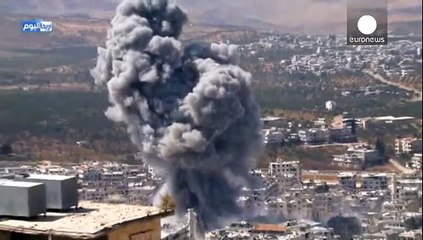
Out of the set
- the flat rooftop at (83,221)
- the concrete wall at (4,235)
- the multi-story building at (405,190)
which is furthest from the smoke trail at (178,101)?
the concrete wall at (4,235)

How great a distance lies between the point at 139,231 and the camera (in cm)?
194

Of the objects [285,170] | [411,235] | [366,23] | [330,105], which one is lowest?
[411,235]

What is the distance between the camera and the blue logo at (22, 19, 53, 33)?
1449 cm

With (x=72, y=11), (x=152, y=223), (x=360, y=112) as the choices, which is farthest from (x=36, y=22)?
(x=152, y=223)

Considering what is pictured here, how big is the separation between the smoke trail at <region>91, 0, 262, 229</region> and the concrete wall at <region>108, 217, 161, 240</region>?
963 centimetres

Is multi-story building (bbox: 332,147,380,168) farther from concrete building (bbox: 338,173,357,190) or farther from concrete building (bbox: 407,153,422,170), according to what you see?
concrete building (bbox: 407,153,422,170)

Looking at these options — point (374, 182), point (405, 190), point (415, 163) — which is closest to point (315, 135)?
point (374, 182)

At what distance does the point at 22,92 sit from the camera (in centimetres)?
1401

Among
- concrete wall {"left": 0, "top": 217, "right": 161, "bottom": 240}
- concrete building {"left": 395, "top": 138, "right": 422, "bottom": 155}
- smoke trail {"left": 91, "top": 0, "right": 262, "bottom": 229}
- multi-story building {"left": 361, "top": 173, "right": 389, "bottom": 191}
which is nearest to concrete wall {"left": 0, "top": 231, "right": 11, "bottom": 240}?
concrete wall {"left": 0, "top": 217, "right": 161, "bottom": 240}

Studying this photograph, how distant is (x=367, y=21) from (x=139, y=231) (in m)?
4.94

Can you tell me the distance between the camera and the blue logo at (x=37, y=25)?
14.5 metres

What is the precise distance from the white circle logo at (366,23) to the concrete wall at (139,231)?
15.4ft

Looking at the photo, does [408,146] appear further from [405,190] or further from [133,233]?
[133,233]

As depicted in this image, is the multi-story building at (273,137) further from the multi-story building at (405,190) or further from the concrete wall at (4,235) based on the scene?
the concrete wall at (4,235)
